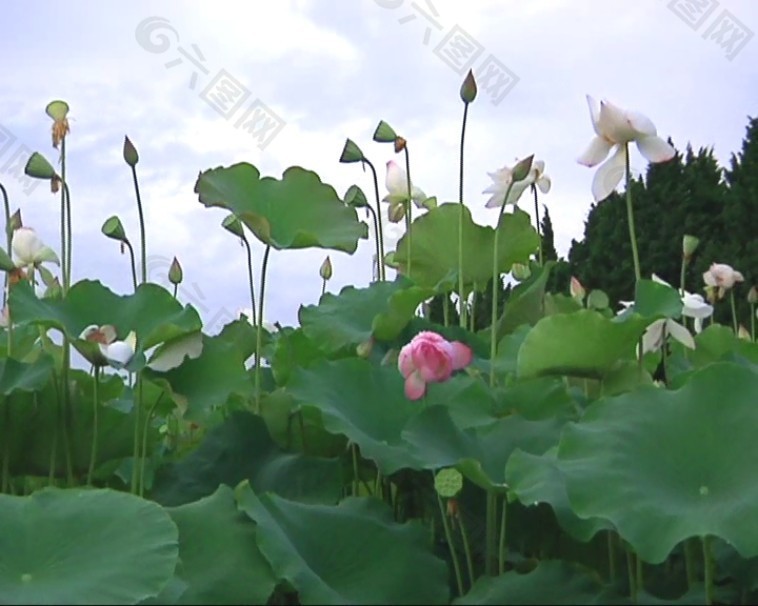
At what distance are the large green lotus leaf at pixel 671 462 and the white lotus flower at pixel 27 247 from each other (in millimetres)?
849

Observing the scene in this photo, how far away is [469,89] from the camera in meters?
1.12

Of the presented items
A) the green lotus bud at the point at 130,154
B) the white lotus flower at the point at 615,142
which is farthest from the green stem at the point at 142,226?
the white lotus flower at the point at 615,142

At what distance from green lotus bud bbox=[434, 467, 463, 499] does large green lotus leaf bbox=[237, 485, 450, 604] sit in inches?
1.2

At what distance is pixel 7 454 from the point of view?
92cm

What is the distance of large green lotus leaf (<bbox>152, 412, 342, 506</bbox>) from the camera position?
824 mm

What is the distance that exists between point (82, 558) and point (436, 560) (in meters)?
0.22

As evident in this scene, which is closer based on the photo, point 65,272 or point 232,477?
point 232,477

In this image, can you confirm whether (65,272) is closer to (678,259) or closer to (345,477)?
(345,477)

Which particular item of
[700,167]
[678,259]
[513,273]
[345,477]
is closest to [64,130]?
[345,477]

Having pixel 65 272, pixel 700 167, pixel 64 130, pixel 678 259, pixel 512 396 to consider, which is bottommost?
pixel 512 396

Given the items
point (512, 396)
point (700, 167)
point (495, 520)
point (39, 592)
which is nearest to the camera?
point (39, 592)

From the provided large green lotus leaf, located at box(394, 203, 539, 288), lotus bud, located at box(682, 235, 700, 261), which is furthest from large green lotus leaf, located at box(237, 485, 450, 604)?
lotus bud, located at box(682, 235, 700, 261)

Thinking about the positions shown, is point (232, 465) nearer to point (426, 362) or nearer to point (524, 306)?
point (426, 362)

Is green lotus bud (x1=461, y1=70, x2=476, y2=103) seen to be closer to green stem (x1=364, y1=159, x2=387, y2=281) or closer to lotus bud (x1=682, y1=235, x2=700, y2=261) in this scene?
green stem (x1=364, y1=159, x2=387, y2=281)
